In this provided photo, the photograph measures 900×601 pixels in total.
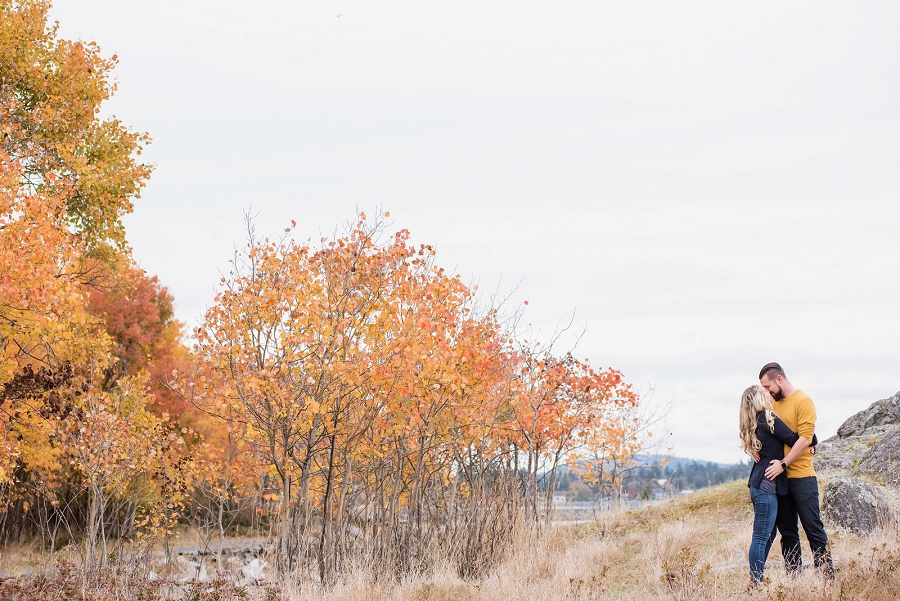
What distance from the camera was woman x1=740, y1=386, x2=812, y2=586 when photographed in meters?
6.98

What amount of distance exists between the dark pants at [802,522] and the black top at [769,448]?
92mm

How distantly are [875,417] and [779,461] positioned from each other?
10631mm

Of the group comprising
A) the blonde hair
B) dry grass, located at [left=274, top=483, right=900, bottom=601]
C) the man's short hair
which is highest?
the man's short hair

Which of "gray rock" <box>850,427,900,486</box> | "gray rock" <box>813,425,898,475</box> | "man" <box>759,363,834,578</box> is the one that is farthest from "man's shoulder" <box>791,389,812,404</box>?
"gray rock" <box>813,425,898,475</box>

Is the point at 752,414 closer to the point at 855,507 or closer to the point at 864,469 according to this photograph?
the point at 855,507

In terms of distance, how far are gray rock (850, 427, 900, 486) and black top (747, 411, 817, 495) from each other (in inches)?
240

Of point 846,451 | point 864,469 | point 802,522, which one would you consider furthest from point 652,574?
point 846,451

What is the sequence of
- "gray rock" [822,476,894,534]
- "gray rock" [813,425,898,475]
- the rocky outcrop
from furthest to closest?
"gray rock" [813,425,898,475]
the rocky outcrop
"gray rock" [822,476,894,534]

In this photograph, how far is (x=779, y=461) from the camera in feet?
22.7

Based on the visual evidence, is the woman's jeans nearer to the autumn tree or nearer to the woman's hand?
the woman's hand

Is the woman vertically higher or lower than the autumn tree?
lower

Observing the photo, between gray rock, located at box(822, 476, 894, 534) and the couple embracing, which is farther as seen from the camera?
gray rock, located at box(822, 476, 894, 534)

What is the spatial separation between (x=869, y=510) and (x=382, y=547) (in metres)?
5.96

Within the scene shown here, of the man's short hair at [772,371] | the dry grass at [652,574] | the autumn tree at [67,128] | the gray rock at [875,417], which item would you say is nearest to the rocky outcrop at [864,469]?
the gray rock at [875,417]
